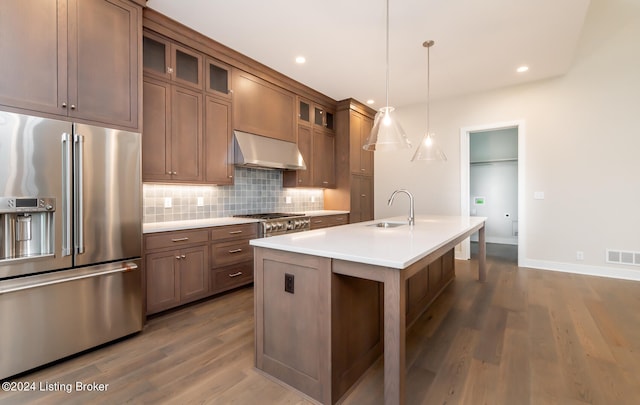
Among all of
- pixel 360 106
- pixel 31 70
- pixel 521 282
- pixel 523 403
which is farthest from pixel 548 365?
pixel 360 106

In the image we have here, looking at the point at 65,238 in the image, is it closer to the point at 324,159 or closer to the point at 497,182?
the point at 324,159

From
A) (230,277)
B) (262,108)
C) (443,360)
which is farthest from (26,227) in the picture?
(443,360)

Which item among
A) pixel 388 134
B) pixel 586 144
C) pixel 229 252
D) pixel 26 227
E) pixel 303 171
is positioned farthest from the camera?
pixel 303 171

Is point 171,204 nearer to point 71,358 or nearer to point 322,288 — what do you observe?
point 71,358

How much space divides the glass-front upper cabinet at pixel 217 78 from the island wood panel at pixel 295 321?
2300 millimetres

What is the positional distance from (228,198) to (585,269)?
16.6 ft

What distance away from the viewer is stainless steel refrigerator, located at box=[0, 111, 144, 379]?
1.71 m

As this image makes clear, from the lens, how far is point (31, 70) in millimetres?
1802

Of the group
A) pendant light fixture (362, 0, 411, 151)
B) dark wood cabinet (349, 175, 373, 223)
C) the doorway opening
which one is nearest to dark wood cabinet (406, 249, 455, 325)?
pendant light fixture (362, 0, 411, 151)

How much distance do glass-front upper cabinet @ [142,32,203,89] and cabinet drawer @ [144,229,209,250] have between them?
1558 millimetres

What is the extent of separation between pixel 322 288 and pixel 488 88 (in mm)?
4639

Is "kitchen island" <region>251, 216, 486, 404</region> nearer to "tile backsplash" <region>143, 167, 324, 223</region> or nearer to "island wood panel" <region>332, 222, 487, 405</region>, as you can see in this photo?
"island wood panel" <region>332, 222, 487, 405</region>

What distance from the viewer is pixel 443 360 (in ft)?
6.28

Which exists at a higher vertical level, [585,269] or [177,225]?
[177,225]
